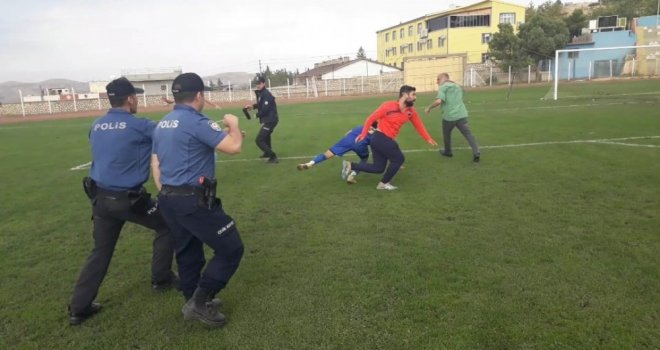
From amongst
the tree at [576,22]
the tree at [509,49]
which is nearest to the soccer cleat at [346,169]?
the tree at [509,49]

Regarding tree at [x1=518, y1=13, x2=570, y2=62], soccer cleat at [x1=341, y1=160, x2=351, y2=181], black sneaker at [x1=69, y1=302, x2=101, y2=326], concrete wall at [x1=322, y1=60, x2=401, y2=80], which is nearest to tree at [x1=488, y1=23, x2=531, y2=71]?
tree at [x1=518, y1=13, x2=570, y2=62]

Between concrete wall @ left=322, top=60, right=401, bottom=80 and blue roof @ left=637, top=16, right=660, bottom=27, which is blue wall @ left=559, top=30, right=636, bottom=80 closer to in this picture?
blue roof @ left=637, top=16, right=660, bottom=27

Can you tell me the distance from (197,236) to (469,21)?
2700 inches

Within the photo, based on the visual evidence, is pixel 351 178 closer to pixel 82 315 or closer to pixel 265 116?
pixel 265 116

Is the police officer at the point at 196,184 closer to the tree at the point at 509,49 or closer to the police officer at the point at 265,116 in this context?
the police officer at the point at 265,116

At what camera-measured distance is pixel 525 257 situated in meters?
5.12

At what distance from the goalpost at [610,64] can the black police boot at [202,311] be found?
4633cm

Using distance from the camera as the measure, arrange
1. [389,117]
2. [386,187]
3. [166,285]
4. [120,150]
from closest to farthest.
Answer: [120,150]
[166,285]
[389,117]
[386,187]

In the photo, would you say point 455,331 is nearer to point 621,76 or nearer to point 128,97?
point 128,97

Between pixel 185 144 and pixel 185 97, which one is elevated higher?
pixel 185 97

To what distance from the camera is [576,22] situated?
63406 millimetres

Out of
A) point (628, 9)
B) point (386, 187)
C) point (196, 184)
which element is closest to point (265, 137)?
point (386, 187)

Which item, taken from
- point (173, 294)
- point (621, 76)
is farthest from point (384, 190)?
point (621, 76)

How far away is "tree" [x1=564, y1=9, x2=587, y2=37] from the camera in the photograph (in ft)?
206
